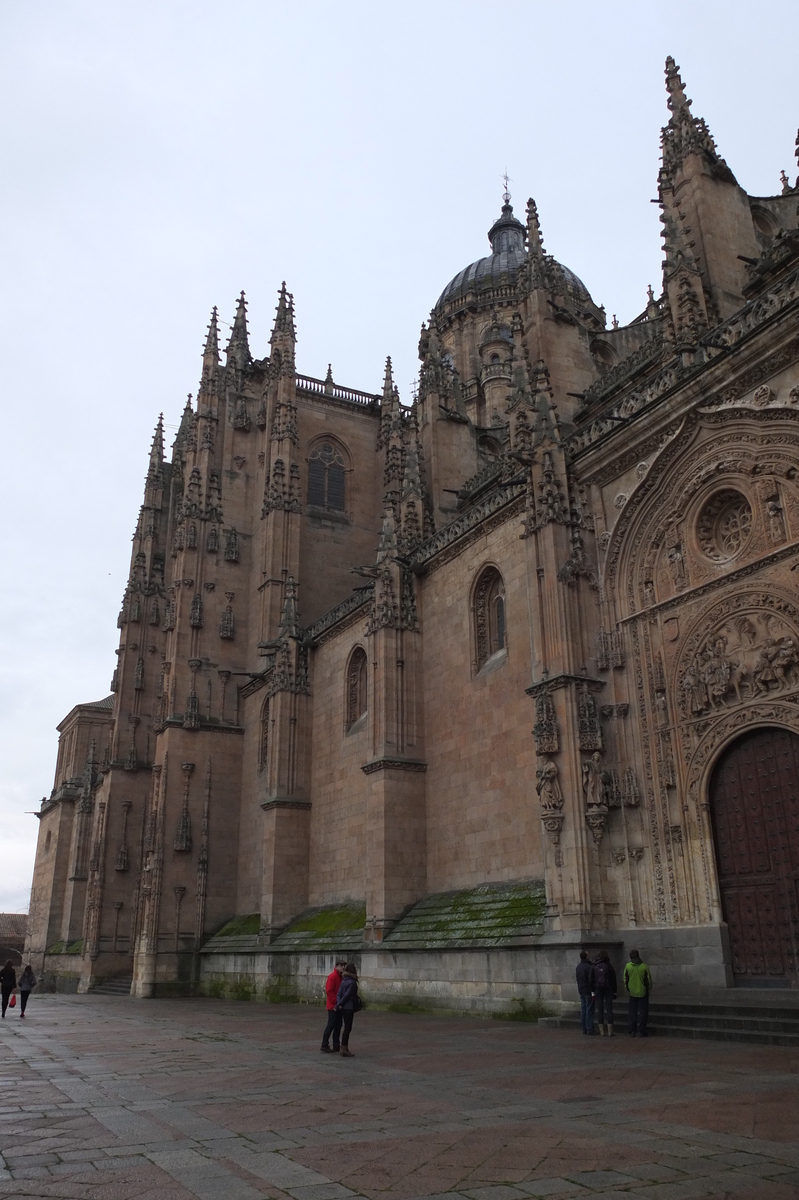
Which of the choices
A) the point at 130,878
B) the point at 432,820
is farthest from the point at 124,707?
the point at 432,820

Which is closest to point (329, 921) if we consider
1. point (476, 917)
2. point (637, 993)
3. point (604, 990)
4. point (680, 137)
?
point (476, 917)

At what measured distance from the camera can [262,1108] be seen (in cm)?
838

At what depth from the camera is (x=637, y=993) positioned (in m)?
13.5

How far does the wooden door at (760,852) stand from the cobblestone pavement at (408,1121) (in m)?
2.50

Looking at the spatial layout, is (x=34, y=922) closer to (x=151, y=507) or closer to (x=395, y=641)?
(x=151, y=507)

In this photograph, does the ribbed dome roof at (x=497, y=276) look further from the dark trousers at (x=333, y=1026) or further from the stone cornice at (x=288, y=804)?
the dark trousers at (x=333, y=1026)

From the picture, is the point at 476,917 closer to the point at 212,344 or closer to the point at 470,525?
the point at 470,525

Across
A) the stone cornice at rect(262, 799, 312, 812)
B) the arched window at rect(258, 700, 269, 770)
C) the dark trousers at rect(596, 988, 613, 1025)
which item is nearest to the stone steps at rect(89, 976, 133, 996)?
the arched window at rect(258, 700, 269, 770)

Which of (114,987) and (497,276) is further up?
(497,276)

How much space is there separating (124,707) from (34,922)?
75.9 ft

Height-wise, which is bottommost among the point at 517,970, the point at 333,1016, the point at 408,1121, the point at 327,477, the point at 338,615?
the point at 408,1121

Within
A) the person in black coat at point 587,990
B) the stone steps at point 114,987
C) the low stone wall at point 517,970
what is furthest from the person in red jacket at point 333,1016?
the stone steps at point 114,987

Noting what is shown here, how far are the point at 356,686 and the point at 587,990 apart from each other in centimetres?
1586

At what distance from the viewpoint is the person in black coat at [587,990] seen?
13.9m
